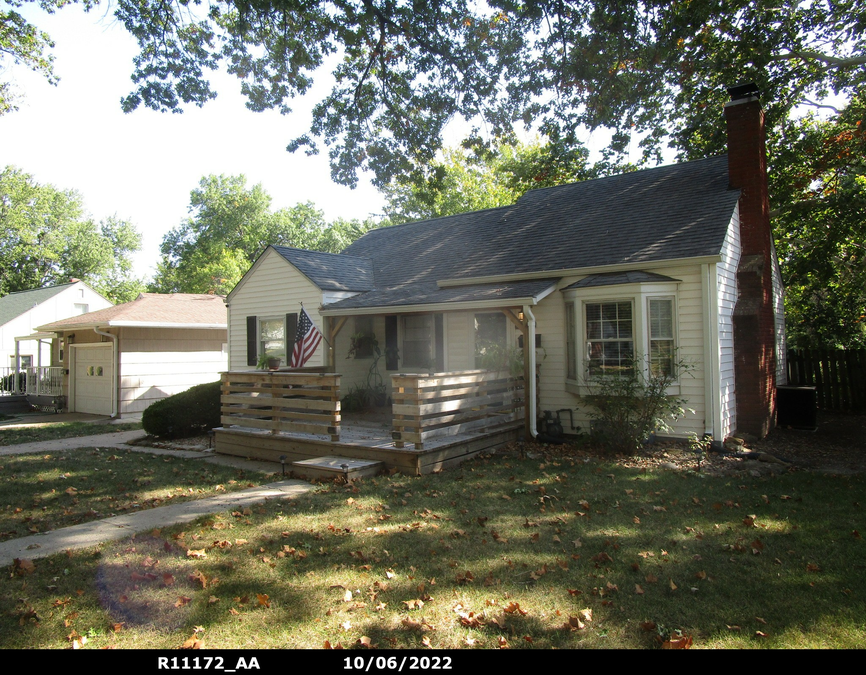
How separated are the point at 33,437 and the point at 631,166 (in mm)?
21075

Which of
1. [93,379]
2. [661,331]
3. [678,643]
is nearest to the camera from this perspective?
[678,643]

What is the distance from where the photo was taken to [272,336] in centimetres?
1427

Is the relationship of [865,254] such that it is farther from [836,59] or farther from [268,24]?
[268,24]

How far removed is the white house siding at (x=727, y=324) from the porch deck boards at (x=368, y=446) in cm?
365

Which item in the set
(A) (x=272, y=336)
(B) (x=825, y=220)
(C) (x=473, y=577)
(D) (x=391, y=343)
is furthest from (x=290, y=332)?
(B) (x=825, y=220)

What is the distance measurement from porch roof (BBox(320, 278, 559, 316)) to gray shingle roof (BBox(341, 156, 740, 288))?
18.3 inches

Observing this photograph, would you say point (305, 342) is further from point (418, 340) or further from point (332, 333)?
point (418, 340)

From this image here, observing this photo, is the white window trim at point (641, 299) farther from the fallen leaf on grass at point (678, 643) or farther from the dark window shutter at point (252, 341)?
the dark window shutter at point (252, 341)

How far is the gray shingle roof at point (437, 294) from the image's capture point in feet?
33.7

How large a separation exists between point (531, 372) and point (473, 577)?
20.1ft

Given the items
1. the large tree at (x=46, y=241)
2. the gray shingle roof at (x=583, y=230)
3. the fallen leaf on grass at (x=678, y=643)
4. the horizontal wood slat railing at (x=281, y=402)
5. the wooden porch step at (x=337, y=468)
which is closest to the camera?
the fallen leaf on grass at (x=678, y=643)

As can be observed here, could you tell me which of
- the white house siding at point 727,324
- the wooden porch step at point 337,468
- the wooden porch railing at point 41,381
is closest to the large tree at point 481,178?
the white house siding at point 727,324

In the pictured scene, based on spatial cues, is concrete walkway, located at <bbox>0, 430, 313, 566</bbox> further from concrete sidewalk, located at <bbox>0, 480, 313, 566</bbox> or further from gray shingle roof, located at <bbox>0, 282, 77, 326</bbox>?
gray shingle roof, located at <bbox>0, 282, 77, 326</bbox>

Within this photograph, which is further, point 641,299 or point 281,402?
point 641,299
